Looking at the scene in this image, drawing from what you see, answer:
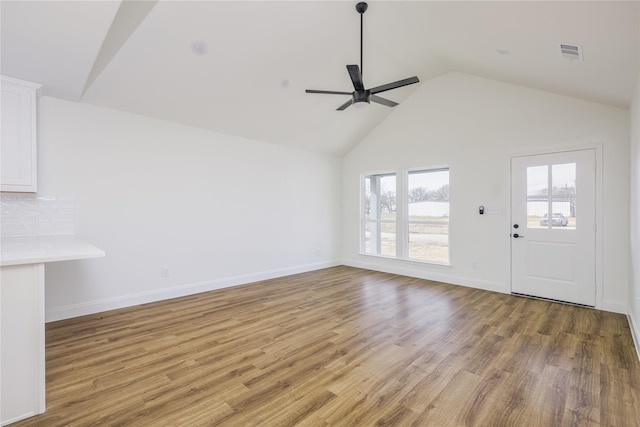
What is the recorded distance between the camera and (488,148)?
4.72 m

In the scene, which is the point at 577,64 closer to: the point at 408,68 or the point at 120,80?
the point at 408,68

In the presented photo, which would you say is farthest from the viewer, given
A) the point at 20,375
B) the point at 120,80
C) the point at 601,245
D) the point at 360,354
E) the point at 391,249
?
the point at 391,249

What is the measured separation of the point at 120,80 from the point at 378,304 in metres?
4.37

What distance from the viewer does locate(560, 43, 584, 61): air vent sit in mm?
2568

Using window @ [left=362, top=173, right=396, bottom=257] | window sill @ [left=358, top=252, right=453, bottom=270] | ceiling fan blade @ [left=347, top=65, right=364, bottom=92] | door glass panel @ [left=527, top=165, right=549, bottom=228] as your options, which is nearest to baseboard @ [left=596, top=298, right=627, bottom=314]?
door glass panel @ [left=527, top=165, right=549, bottom=228]

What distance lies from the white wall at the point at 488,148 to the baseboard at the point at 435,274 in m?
0.02

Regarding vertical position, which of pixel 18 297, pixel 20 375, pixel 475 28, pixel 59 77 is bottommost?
pixel 20 375

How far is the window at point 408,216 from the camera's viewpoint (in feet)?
17.9

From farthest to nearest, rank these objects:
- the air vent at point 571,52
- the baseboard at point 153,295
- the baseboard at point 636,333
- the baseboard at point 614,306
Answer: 1. the baseboard at point 614,306
2. the baseboard at point 153,295
3. the baseboard at point 636,333
4. the air vent at point 571,52

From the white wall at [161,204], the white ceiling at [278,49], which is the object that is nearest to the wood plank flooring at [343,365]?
the white wall at [161,204]

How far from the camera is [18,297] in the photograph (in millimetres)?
1813

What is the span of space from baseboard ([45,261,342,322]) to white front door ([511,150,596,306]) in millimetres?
4058

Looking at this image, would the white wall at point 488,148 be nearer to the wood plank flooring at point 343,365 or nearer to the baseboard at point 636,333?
the baseboard at point 636,333

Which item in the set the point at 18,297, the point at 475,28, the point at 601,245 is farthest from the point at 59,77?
the point at 601,245
